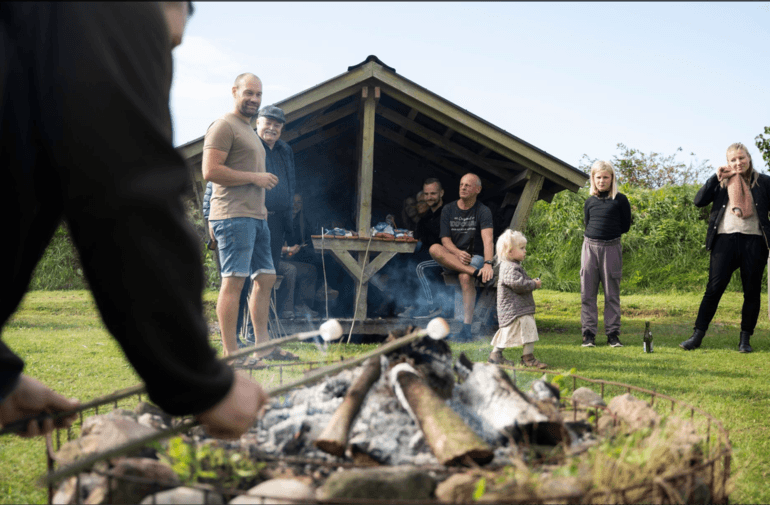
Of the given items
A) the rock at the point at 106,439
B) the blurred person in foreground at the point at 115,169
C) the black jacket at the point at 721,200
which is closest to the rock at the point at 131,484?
the rock at the point at 106,439

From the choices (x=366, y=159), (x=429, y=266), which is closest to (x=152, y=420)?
(x=366, y=159)

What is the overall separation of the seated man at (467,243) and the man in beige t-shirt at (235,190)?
8.92ft

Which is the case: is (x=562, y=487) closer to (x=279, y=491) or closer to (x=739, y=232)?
(x=279, y=491)

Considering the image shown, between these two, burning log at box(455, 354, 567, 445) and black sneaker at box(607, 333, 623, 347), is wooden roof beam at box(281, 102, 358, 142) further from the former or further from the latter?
burning log at box(455, 354, 567, 445)

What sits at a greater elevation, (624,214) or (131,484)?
(624,214)

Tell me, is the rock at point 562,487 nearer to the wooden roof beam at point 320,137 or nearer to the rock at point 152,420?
the rock at point 152,420

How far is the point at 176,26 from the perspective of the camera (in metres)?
Result: 1.22

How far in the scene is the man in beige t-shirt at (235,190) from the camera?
4.34m

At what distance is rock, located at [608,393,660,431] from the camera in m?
2.46

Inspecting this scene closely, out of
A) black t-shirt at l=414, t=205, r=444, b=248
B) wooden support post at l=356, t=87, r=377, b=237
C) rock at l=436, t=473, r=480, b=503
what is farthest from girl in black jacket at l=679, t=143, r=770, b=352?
rock at l=436, t=473, r=480, b=503

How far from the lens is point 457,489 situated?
1.81 metres

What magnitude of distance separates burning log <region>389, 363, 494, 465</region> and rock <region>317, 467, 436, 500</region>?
0.71 ft

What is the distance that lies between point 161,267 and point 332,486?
1106 mm

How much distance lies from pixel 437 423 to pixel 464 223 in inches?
193
